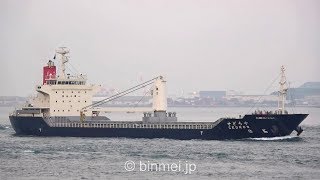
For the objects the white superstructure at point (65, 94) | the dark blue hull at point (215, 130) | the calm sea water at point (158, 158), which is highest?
the white superstructure at point (65, 94)

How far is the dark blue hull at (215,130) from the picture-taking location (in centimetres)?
6594

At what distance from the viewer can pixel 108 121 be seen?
2817 inches

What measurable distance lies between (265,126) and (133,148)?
13.4m

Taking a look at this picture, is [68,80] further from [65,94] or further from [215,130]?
[215,130]

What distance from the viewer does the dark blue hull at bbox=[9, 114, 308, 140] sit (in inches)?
2596

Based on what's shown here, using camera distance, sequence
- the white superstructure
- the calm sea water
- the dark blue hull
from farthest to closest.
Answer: the white superstructure
the dark blue hull
the calm sea water

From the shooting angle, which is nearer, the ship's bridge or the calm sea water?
the calm sea water

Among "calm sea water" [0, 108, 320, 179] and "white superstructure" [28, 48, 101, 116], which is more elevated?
"white superstructure" [28, 48, 101, 116]

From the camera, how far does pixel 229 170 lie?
4650cm

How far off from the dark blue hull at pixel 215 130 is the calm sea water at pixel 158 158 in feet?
3.25

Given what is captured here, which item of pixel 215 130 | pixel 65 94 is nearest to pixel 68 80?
pixel 65 94

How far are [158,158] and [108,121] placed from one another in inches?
793

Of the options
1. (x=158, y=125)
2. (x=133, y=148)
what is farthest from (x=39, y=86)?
(x=133, y=148)

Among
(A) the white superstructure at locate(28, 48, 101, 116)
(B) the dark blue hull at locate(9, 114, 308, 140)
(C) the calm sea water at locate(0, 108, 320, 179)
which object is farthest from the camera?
(A) the white superstructure at locate(28, 48, 101, 116)
